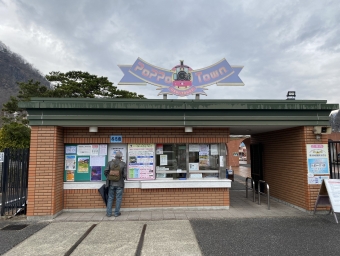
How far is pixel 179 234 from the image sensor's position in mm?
4910

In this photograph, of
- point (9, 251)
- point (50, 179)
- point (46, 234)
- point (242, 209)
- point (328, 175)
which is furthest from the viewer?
point (242, 209)

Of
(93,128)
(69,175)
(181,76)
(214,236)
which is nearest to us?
(214,236)

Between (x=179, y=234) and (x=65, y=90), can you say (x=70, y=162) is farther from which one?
(x=65, y=90)

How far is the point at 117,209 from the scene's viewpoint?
6.24 metres

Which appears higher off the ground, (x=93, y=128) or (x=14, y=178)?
(x=93, y=128)

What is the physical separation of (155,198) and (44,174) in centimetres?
312

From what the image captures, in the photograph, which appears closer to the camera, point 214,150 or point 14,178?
point 14,178

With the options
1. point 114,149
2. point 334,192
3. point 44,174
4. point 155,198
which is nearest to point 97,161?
point 114,149

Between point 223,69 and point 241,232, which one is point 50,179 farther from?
point 223,69

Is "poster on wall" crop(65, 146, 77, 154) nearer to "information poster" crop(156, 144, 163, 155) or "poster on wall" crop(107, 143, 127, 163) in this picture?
"poster on wall" crop(107, 143, 127, 163)

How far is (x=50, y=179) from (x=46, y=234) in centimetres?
154

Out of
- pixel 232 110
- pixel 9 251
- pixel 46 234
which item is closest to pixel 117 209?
pixel 46 234

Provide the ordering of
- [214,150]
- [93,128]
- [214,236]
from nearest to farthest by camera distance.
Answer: [214,236] < [93,128] < [214,150]

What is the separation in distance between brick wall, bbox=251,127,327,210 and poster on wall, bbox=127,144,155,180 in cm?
439
